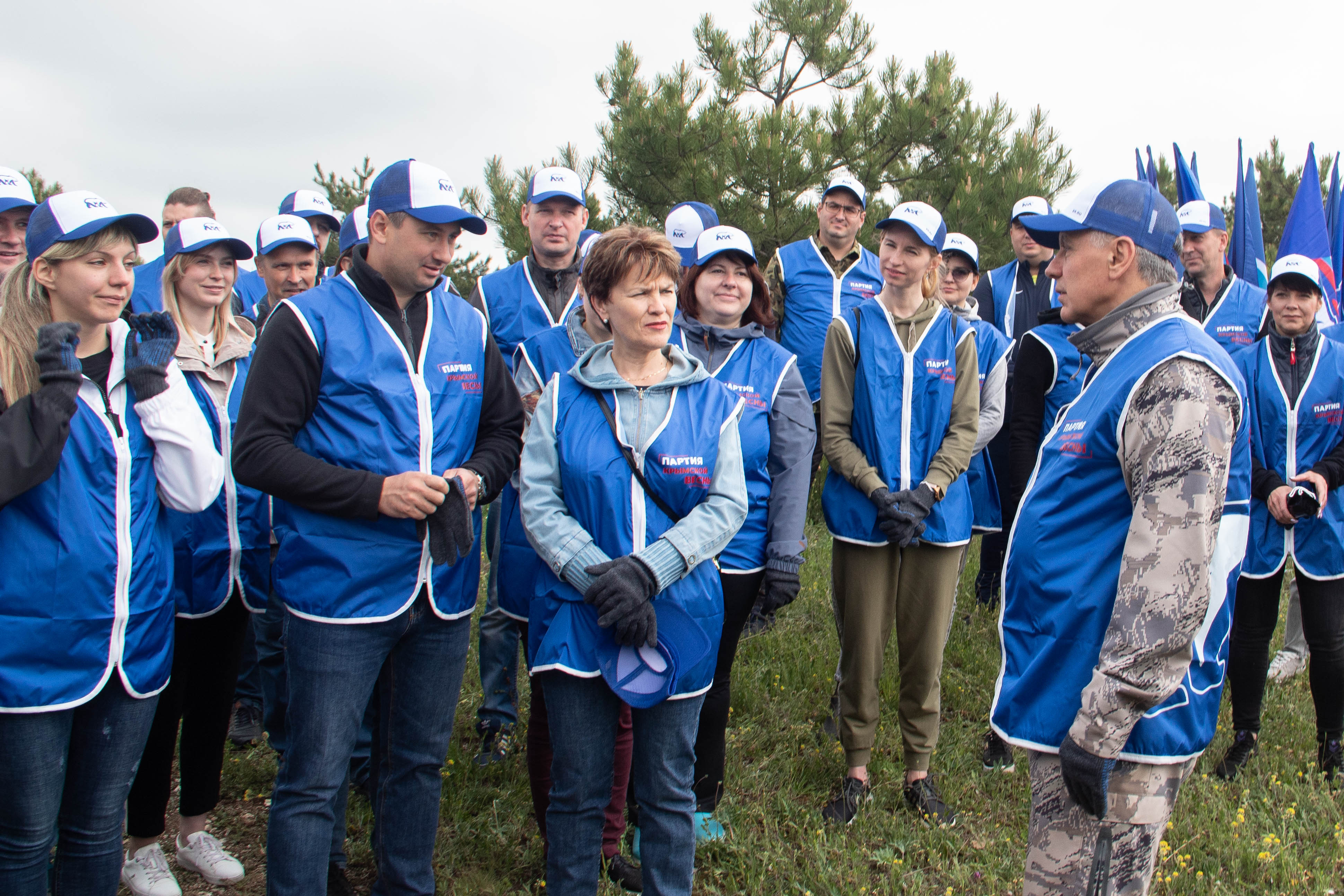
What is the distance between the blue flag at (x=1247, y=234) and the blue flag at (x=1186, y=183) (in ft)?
1.13

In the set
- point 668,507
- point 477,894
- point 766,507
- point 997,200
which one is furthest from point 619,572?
point 997,200

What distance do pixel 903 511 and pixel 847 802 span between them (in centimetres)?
118

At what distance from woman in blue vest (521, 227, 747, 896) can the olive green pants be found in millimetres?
1233

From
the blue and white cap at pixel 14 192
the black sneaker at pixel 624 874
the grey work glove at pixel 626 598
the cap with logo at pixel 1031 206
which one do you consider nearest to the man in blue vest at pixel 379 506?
the grey work glove at pixel 626 598

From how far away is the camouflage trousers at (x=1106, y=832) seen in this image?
2027 mm

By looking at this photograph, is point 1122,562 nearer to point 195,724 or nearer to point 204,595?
point 204,595

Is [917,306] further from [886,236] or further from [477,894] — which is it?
[477,894]

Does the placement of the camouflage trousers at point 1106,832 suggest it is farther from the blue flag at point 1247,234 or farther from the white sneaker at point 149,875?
the blue flag at point 1247,234

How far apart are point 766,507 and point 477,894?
1.65 m

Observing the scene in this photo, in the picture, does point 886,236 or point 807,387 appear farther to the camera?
point 807,387

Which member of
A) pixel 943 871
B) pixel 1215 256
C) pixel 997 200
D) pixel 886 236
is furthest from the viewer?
pixel 997 200

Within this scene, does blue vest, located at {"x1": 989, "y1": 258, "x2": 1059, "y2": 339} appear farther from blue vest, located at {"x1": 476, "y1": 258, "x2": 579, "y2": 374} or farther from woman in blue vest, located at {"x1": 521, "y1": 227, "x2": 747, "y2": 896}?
woman in blue vest, located at {"x1": 521, "y1": 227, "x2": 747, "y2": 896}

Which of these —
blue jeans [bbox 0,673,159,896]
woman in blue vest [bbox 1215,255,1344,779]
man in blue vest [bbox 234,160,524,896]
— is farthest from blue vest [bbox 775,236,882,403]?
blue jeans [bbox 0,673,159,896]

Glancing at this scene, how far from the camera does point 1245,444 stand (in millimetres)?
2053
